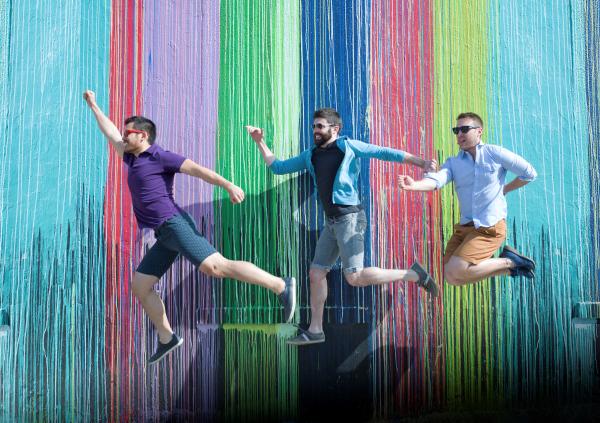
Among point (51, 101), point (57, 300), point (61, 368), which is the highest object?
point (51, 101)

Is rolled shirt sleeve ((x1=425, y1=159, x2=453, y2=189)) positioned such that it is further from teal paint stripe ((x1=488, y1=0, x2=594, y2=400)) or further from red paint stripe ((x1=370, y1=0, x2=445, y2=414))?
teal paint stripe ((x1=488, y1=0, x2=594, y2=400))

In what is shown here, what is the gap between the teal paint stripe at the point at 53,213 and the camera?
4996 millimetres

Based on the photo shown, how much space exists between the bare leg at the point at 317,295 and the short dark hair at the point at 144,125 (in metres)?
1.61

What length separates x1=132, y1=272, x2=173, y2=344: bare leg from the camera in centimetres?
459

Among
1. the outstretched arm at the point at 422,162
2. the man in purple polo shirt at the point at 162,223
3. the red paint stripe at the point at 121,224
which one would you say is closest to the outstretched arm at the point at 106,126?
the man in purple polo shirt at the point at 162,223

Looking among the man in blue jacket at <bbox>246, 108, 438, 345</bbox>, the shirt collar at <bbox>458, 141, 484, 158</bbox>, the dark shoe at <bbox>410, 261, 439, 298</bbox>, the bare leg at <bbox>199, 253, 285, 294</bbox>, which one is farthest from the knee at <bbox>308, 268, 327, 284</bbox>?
the shirt collar at <bbox>458, 141, 484, 158</bbox>

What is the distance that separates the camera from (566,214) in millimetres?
5613

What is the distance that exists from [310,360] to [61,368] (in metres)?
2.01

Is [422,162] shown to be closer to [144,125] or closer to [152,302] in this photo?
[144,125]

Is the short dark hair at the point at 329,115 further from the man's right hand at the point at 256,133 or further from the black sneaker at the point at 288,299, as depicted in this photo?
the black sneaker at the point at 288,299

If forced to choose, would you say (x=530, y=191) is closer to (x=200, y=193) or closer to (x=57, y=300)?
(x=200, y=193)

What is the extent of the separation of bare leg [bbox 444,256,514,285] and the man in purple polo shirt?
49.6 inches

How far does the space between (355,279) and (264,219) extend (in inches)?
38.9

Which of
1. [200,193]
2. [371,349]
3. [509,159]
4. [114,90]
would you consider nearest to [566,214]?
[509,159]
